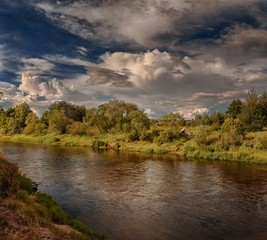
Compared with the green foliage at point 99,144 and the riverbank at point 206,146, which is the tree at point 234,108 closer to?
the riverbank at point 206,146

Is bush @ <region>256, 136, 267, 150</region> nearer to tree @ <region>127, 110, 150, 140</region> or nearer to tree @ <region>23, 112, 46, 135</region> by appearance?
tree @ <region>127, 110, 150, 140</region>

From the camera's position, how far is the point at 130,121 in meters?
89.2

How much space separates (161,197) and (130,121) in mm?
60300

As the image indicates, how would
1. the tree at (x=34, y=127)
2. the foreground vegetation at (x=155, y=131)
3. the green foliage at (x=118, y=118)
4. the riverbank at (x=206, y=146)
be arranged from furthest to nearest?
1. the tree at (x=34, y=127)
2. the green foliage at (x=118, y=118)
3. the foreground vegetation at (x=155, y=131)
4. the riverbank at (x=206, y=146)

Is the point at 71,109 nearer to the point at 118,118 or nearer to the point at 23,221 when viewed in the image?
the point at 118,118

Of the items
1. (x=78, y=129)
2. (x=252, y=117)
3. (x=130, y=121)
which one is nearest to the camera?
(x=252, y=117)

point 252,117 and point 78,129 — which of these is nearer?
point 252,117

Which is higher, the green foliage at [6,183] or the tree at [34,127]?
the tree at [34,127]

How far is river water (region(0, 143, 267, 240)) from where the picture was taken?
2119 centimetres

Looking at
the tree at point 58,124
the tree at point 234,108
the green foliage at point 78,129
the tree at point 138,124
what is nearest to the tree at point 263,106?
the tree at point 234,108

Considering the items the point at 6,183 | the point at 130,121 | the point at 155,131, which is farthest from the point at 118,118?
the point at 6,183

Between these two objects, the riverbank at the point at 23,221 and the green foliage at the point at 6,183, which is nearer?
the riverbank at the point at 23,221

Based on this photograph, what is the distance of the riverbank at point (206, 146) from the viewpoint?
177ft

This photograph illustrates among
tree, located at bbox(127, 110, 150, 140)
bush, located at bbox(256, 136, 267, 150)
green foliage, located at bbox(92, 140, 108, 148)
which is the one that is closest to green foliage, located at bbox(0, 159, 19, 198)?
bush, located at bbox(256, 136, 267, 150)
